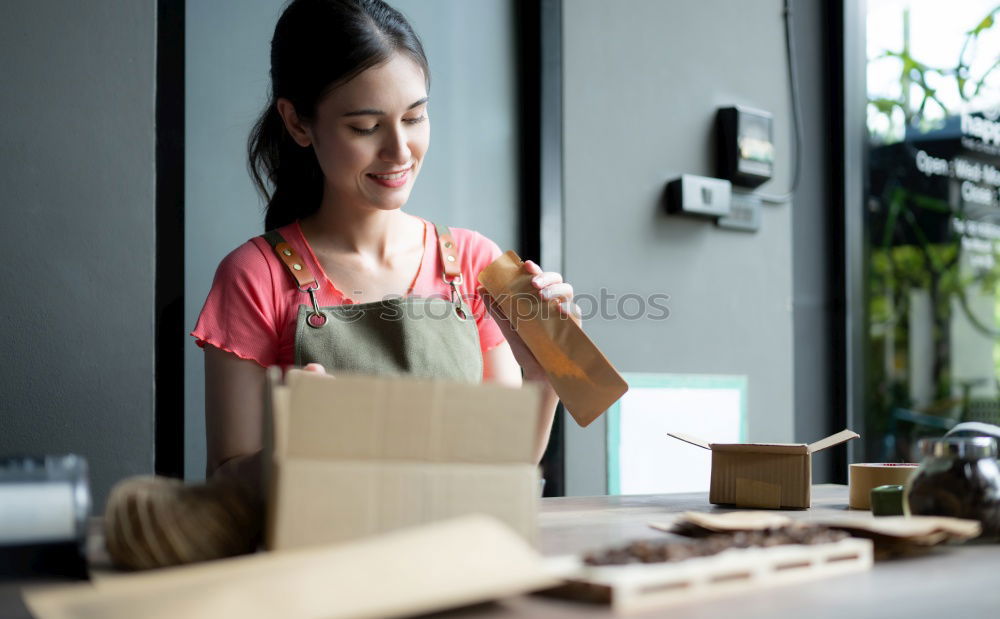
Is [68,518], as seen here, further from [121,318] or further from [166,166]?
[166,166]

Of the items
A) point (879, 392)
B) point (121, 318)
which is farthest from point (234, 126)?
point (879, 392)

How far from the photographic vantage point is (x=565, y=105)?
236 cm

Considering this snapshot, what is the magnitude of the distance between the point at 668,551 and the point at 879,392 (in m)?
2.72

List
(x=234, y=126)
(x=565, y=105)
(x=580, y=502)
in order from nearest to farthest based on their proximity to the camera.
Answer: (x=580, y=502)
(x=234, y=126)
(x=565, y=105)

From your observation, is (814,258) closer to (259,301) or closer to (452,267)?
(452,267)

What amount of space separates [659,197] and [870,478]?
1.45m

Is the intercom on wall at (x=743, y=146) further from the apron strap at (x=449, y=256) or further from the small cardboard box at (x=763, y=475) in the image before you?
the small cardboard box at (x=763, y=475)

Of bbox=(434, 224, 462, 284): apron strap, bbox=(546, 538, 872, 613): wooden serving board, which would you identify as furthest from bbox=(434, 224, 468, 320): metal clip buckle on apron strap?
bbox=(546, 538, 872, 613): wooden serving board

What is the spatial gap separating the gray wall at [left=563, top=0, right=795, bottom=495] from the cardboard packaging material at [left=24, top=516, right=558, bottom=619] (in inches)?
67.6

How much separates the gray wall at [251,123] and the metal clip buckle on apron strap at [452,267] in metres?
0.42

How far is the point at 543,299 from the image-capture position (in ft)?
3.90

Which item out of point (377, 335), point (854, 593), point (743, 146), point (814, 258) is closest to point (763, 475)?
point (854, 593)

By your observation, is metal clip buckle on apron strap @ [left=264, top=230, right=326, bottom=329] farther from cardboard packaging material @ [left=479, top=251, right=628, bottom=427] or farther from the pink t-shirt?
cardboard packaging material @ [left=479, top=251, right=628, bottom=427]

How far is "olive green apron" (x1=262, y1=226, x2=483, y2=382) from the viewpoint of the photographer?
60.8 inches
